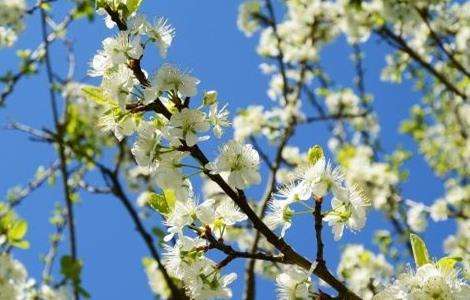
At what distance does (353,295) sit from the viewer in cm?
174

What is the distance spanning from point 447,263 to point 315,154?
0.55 m

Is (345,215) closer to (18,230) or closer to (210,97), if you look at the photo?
(210,97)

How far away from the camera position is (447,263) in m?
1.95

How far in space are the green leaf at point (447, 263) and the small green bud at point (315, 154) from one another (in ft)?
1.67

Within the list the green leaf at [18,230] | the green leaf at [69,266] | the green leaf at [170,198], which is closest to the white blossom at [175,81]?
the green leaf at [170,198]

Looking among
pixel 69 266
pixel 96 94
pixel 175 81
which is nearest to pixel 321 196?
pixel 175 81

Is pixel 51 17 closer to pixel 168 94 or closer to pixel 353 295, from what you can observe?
pixel 168 94

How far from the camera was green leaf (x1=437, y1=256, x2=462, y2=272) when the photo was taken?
1.91 metres

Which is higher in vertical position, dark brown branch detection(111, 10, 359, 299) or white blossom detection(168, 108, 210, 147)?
white blossom detection(168, 108, 210, 147)

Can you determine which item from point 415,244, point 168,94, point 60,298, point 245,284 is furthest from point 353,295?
point 60,298

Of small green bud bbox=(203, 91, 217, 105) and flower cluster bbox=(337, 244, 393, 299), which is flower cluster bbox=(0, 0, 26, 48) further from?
small green bud bbox=(203, 91, 217, 105)

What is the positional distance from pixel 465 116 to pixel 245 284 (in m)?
5.81

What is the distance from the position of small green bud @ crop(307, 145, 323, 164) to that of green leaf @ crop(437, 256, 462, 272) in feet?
1.67

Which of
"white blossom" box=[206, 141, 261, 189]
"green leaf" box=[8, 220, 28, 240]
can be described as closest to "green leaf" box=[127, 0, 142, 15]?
"white blossom" box=[206, 141, 261, 189]
